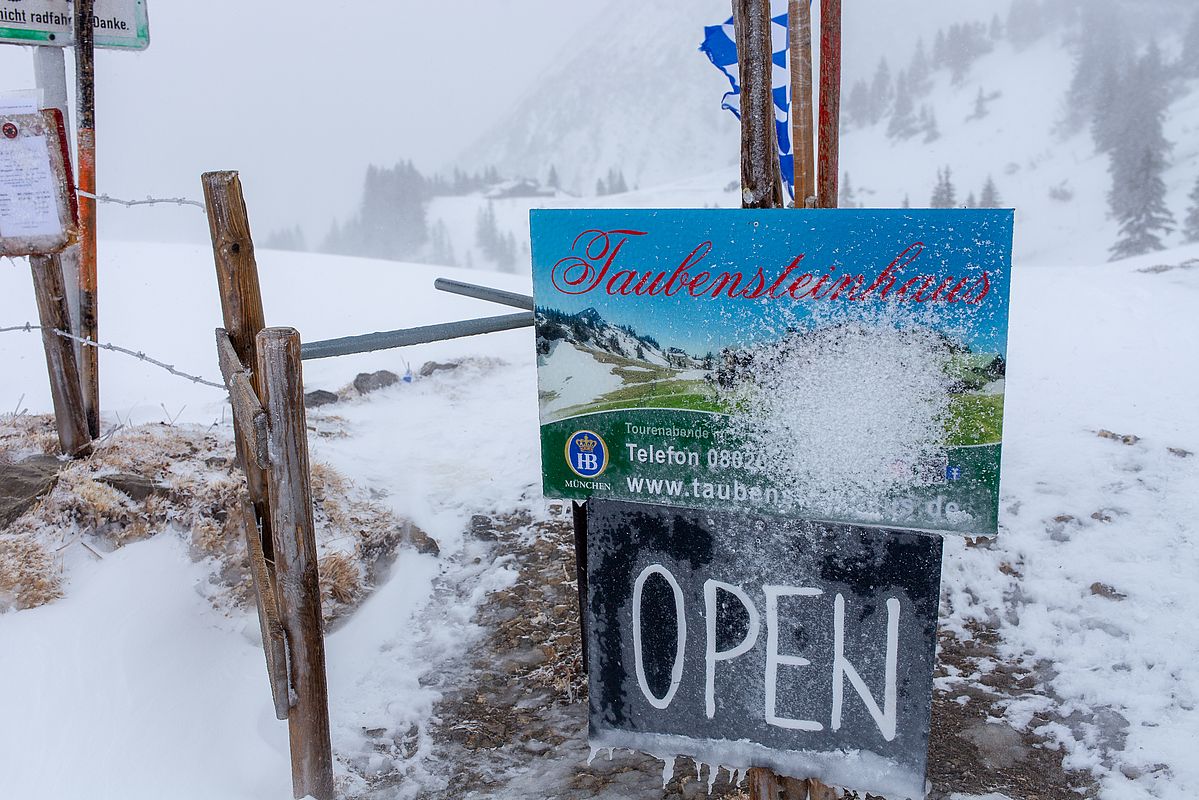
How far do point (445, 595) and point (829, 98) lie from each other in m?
3.39

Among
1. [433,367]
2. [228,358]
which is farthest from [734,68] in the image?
[433,367]

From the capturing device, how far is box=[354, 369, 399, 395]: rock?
30.0ft

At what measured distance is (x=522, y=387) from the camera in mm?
9719

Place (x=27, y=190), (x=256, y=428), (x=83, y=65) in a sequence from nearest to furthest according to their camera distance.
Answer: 1. (x=256, y=428)
2. (x=27, y=190)
3. (x=83, y=65)

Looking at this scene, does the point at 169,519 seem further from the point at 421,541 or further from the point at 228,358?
the point at 228,358

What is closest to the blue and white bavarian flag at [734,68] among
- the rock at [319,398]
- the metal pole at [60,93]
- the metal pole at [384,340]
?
the metal pole at [384,340]

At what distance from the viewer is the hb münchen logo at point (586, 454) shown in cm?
249

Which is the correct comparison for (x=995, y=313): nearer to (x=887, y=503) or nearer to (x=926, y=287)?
(x=926, y=287)

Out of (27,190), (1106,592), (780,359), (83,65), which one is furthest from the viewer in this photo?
(83,65)

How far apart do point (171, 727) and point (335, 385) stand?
20.3 ft

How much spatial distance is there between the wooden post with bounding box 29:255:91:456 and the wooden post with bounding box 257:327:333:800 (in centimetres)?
265

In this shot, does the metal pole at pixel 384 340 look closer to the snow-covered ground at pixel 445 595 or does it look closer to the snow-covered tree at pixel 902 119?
the snow-covered ground at pixel 445 595

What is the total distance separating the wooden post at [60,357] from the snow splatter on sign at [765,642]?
3781 millimetres

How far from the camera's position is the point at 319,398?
8406 mm
